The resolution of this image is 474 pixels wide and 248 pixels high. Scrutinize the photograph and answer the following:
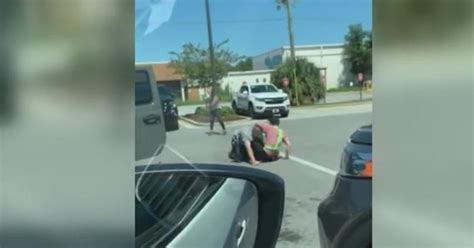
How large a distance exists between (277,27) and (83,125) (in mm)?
421

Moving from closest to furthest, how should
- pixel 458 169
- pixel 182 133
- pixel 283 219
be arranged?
pixel 458 169 → pixel 182 133 → pixel 283 219

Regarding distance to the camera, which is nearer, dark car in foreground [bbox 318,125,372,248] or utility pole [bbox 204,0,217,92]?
utility pole [bbox 204,0,217,92]

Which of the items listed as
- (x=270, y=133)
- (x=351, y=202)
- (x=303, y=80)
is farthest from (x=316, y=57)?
(x=351, y=202)

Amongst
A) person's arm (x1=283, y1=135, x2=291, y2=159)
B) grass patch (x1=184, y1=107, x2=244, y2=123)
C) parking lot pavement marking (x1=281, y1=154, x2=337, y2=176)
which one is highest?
grass patch (x1=184, y1=107, x2=244, y2=123)

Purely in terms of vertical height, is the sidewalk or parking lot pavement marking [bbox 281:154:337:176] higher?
the sidewalk

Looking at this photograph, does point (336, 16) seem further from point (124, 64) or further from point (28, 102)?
point (28, 102)

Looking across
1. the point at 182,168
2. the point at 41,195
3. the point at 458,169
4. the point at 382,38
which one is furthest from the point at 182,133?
the point at 458,169

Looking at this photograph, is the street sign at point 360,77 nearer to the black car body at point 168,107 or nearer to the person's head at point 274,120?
the person's head at point 274,120

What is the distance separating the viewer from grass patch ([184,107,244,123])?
47.3 inches

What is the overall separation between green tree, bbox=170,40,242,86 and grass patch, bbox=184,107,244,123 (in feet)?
0.18

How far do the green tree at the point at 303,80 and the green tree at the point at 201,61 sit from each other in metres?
0.09

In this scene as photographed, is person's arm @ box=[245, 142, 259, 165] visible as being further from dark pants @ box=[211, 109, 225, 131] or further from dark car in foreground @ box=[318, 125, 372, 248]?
dark car in foreground @ box=[318, 125, 372, 248]

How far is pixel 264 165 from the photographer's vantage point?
4.11ft

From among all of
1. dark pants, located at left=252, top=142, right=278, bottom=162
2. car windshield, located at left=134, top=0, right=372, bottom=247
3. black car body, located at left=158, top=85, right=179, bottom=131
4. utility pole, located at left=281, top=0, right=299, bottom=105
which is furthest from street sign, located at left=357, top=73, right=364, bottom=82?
black car body, located at left=158, top=85, right=179, bottom=131
